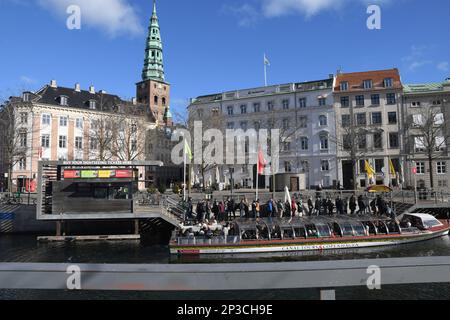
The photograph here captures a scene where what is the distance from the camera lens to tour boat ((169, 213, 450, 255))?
23.2 meters

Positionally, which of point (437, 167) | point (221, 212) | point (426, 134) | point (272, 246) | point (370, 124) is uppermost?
point (370, 124)

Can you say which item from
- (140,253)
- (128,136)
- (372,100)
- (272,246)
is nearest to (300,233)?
(272,246)

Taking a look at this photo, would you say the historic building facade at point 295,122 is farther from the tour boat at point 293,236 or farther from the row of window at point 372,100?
the tour boat at point 293,236

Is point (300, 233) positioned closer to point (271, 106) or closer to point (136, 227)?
point (136, 227)

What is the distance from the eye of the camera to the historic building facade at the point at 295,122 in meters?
60.2

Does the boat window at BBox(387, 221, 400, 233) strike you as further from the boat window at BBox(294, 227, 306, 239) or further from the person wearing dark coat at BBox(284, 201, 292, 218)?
the person wearing dark coat at BBox(284, 201, 292, 218)

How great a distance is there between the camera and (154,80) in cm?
9369

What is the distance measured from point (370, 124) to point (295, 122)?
40.5 ft

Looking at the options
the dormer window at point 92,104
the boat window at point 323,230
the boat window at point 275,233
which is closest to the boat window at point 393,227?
the boat window at point 323,230

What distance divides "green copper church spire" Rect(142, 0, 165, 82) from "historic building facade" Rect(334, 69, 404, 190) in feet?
174

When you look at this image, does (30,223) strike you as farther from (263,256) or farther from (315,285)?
(315,285)

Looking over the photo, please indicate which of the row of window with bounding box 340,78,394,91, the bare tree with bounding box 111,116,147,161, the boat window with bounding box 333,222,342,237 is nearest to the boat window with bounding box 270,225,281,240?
the boat window with bounding box 333,222,342,237

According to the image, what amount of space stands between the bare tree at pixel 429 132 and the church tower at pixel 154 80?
58.9m
